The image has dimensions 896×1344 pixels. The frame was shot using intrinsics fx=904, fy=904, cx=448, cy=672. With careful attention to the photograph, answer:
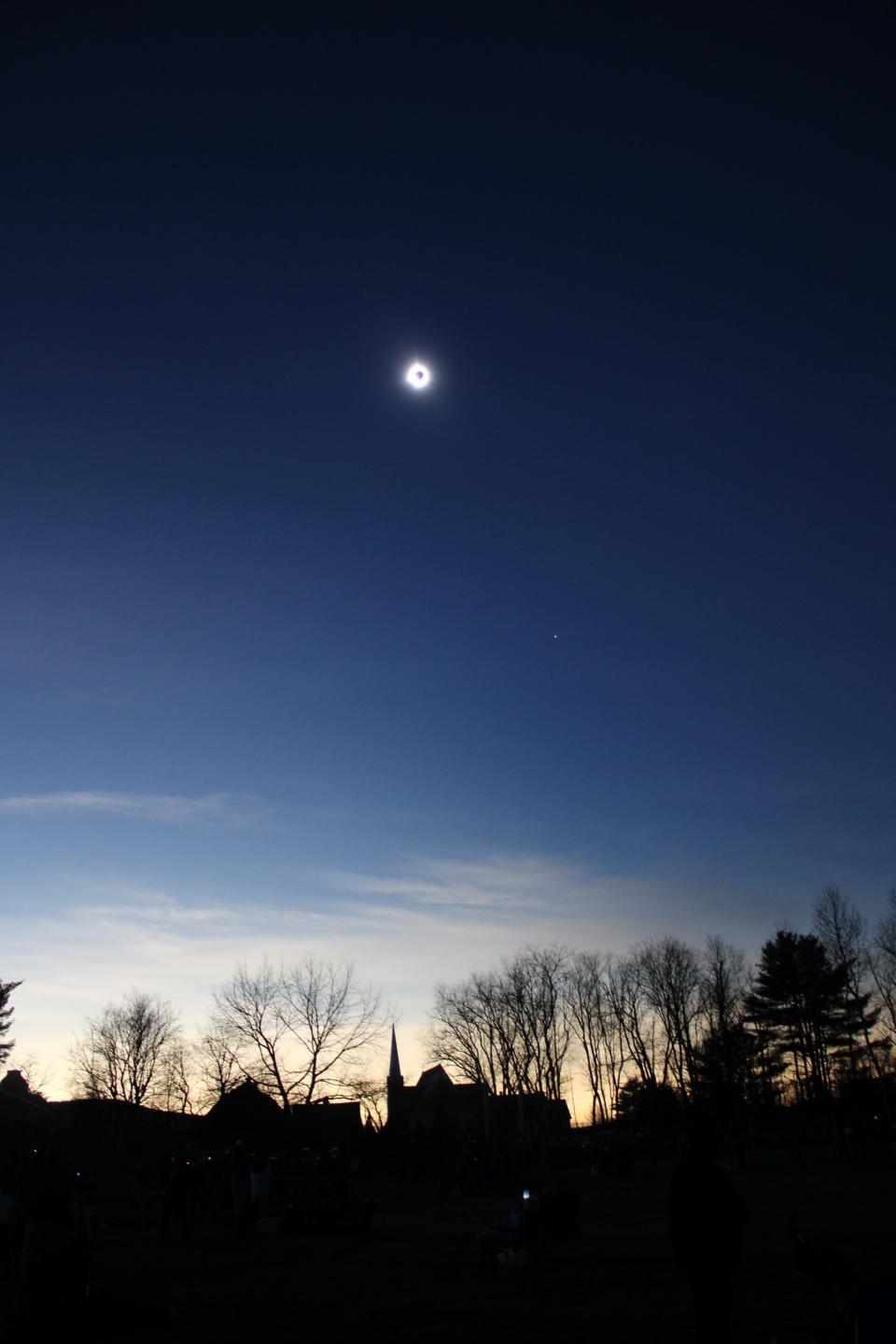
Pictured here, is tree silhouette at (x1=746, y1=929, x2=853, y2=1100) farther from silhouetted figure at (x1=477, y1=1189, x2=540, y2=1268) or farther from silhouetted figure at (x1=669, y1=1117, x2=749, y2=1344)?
silhouetted figure at (x1=669, y1=1117, x2=749, y2=1344)

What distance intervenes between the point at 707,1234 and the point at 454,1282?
8.18 m

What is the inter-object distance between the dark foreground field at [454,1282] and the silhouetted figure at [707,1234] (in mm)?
1877

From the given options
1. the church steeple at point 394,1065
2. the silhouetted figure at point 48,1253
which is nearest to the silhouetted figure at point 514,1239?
the silhouetted figure at point 48,1253

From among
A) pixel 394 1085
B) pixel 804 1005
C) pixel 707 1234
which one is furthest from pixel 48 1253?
pixel 394 1085

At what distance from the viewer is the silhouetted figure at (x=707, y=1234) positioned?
6148mm

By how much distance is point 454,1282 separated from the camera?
1270 cm

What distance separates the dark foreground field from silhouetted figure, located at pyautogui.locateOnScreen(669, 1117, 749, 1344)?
1877mm

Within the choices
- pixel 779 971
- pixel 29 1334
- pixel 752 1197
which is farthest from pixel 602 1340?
pixel 779 971

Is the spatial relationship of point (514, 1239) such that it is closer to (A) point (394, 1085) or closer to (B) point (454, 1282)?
(B) point (454, 1282)

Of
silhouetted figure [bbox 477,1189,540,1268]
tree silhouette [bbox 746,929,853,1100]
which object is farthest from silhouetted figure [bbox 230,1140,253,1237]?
tree silhouette [bbox 746,929,853,1100]

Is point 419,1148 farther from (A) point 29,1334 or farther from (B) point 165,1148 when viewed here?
(A) point 29,1334

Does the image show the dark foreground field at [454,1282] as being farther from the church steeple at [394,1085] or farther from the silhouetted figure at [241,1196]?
the church steeple at [394,1085]

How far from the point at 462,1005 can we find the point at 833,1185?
4820 cm

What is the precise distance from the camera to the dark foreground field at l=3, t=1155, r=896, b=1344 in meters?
9.30
